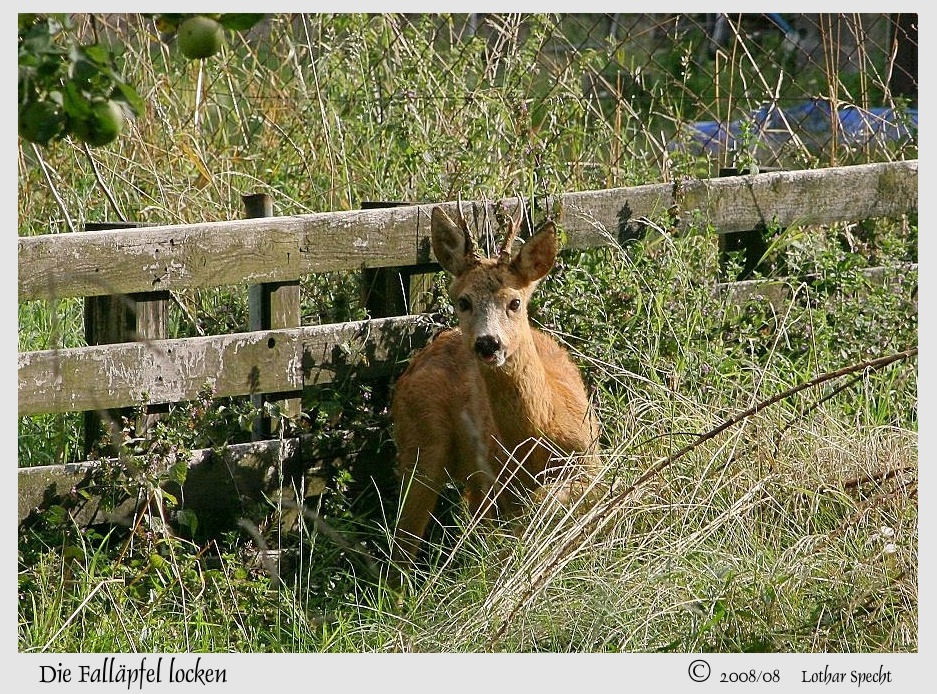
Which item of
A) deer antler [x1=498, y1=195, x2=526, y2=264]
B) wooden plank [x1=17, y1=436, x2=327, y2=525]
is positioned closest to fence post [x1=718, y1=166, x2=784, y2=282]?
deer antler [x1=498, y1=195, x2=526, y2=264]

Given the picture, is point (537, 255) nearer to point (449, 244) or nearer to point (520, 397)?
point (449, 244)

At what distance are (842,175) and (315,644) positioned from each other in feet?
12.0

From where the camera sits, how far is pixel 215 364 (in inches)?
181

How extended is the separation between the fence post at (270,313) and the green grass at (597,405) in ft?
0.43

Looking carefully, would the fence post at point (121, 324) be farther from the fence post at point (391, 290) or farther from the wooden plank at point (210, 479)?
the fence post at point (391, 290)

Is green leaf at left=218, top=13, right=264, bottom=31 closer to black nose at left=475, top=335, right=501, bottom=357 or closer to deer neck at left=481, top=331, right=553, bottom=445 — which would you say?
black nose at left=475, top=335, right=501, bottom=357

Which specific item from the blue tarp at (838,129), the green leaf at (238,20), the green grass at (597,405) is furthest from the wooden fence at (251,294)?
the green leaf at (238,20)

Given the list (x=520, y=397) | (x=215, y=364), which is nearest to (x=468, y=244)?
(x=520, y=397)

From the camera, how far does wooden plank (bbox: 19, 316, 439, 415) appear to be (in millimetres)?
4215

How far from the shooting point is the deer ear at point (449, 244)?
482 cm

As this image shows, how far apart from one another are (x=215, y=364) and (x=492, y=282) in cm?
115

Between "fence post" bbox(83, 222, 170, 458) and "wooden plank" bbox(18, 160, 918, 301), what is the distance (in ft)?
0.30

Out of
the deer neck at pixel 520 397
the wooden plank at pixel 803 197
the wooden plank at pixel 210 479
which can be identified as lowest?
the wooden plank at pixel 210 479
